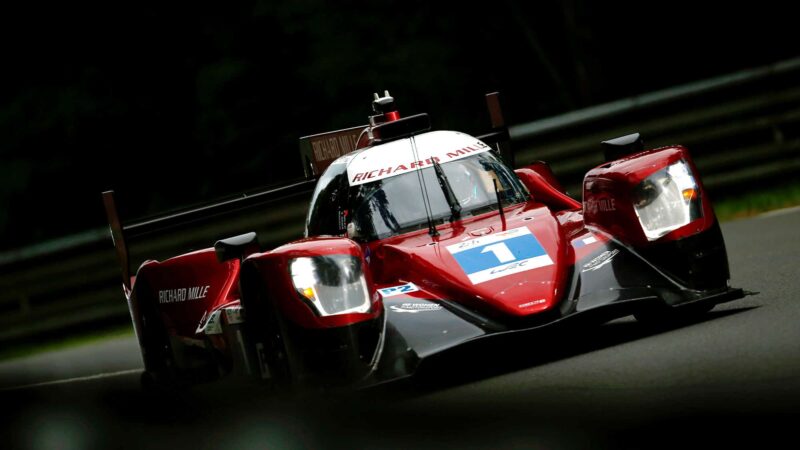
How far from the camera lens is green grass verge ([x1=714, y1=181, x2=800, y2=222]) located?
13.7 meters

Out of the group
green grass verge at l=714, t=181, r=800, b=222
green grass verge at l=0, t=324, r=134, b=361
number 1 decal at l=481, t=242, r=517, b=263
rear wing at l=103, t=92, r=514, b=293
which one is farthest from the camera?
Result: green grass verge at l=0, t=324, r=134, b=361

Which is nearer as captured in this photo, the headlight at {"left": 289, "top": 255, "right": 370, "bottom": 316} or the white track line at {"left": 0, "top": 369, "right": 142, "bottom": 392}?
the headlight at {"left": 289, "top": 255, "right": 370, "bottom": 316}

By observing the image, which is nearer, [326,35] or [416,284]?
[416,284]

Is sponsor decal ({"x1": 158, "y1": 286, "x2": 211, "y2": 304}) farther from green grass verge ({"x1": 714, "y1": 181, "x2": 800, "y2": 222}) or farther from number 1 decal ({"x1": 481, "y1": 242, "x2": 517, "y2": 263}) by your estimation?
green grass verge ({"x1": 714, "y1": 181, "x2": 800, "y2": 222})

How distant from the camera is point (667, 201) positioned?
741 centimetres

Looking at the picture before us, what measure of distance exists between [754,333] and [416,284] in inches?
63.1

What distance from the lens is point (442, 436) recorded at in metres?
5.50

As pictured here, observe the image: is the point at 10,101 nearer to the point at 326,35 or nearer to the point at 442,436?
the point at 326,35

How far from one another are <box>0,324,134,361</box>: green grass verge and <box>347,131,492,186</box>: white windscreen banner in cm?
711

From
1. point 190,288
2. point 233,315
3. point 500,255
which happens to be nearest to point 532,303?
point 500,255

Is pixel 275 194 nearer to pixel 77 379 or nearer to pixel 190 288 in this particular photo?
pixel 190 288

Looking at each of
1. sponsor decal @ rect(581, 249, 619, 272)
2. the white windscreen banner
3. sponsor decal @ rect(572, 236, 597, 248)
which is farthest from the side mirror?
sponsor decal @ rect(581, 249, 619, 272)

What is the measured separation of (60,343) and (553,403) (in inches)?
426

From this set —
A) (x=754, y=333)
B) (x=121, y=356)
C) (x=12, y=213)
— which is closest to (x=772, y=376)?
(x=754, y=333)
